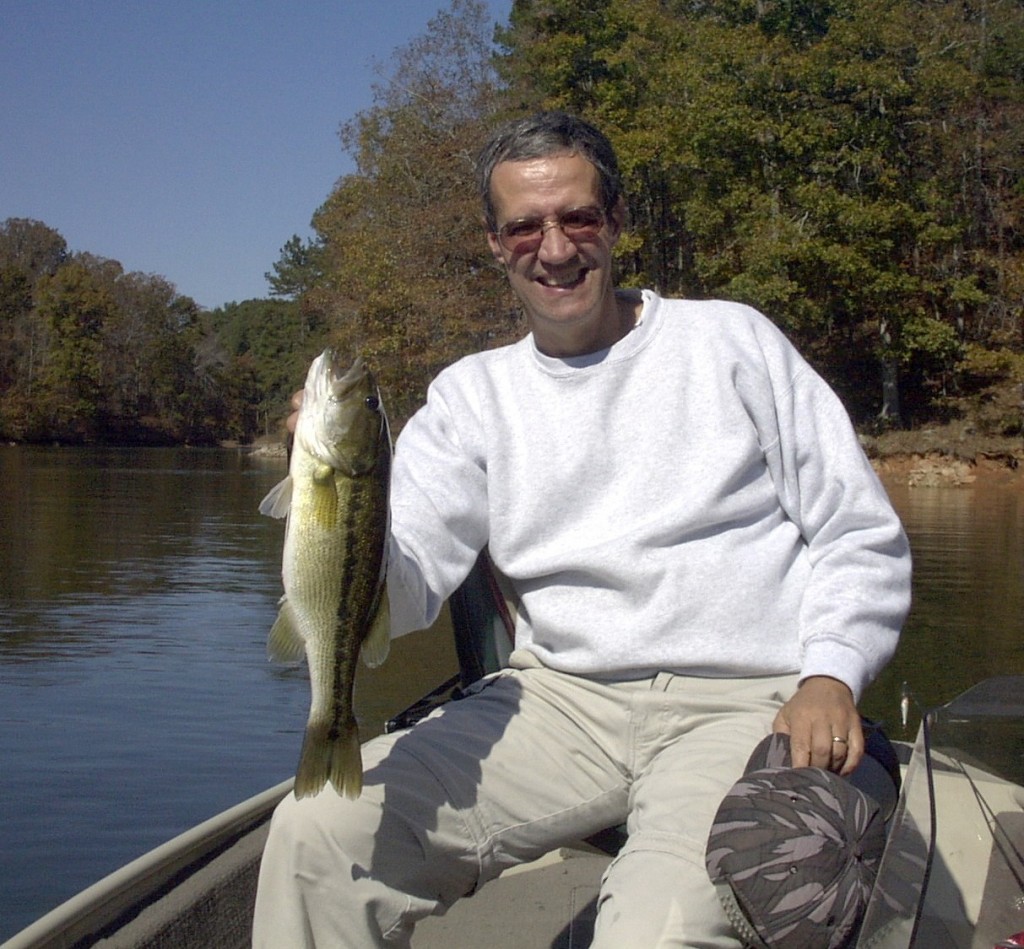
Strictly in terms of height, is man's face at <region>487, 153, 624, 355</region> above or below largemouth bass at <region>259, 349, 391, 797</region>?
above

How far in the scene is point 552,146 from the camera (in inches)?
116

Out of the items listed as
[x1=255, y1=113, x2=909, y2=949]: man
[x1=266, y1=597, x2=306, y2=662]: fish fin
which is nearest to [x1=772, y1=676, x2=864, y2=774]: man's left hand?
[x1=255, y1=113, x2=909, y2=949]: man

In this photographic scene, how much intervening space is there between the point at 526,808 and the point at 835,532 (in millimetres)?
829

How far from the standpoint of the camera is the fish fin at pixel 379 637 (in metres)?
2.44

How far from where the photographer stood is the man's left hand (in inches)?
91.2

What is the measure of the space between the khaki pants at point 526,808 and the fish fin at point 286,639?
0.26m

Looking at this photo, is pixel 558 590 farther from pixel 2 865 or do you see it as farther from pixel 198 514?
pixel 198 514

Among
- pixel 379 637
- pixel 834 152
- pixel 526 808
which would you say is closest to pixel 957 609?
pixel 526 808

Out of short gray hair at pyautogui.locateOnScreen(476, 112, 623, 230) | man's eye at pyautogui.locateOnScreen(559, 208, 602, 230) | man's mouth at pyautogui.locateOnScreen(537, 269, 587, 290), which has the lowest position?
man's mouth at pyautogui.locateOnScreen(537, 269, 587, 290)

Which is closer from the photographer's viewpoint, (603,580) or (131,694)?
(603,580)

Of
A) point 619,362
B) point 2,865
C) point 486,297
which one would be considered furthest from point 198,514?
point 619,362

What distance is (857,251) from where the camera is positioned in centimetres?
2870

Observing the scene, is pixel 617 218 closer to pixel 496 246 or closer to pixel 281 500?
pixel 496 246

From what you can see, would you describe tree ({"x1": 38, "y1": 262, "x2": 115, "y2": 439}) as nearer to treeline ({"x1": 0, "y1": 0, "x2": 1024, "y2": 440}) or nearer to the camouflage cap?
treeline ({"x1": 0, "y1": 0, "x2": 1024, "y2": 440})
